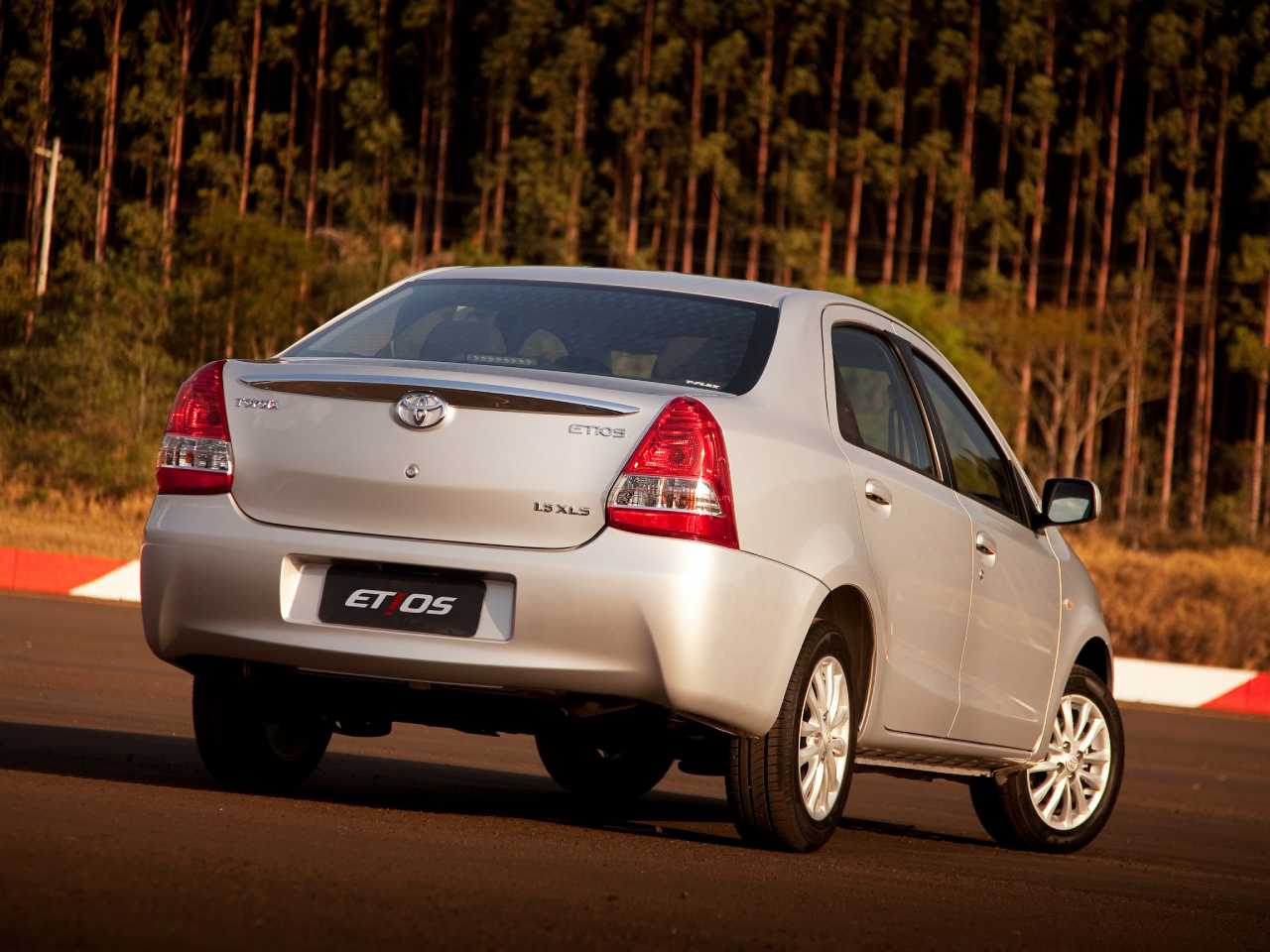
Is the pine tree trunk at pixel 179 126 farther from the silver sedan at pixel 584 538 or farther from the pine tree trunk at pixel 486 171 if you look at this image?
the silver sedan at pixel 584 538

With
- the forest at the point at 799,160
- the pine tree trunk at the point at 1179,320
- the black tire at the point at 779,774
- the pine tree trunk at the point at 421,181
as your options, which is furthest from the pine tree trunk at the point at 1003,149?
the black tire at the point at 779,774

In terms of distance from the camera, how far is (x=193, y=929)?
398 centimetres

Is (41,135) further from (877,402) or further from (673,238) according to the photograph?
(877,402)

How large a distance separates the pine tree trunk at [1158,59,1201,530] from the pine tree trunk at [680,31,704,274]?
15.7m

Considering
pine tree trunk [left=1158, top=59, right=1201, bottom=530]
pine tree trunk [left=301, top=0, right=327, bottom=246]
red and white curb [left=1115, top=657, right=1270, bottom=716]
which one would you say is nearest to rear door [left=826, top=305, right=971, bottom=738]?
red and white curb [left=1115, top=657, right=1270, bottom=716]

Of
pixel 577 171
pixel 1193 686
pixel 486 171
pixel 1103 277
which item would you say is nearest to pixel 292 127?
pixel 486 171

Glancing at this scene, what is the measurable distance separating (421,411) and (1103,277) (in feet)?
220

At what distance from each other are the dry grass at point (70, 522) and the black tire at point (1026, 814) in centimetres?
1717

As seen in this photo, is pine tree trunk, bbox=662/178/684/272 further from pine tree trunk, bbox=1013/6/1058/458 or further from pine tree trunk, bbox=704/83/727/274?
pine tree trunk, bbox=1013/6/1058/458

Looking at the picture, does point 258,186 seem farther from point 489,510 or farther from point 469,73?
point 489,510

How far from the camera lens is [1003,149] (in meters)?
72.0

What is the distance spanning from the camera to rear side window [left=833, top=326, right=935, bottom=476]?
6.54 meters

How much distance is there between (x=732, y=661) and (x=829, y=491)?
0.67 metres

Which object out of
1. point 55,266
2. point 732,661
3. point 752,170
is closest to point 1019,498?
point 732,661
